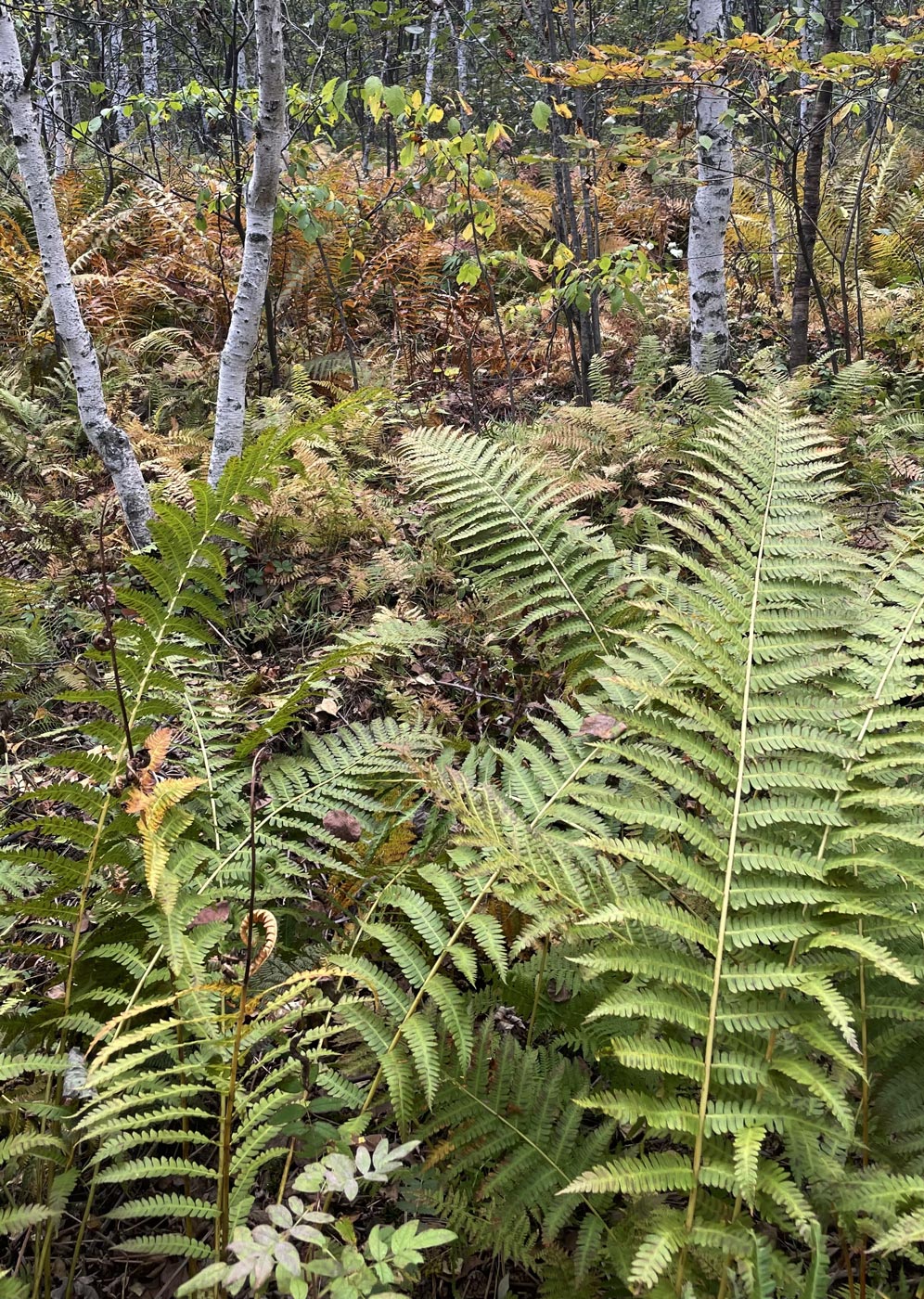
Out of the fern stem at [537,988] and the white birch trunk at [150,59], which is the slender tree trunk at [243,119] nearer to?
the white birch trunk at [150,59]

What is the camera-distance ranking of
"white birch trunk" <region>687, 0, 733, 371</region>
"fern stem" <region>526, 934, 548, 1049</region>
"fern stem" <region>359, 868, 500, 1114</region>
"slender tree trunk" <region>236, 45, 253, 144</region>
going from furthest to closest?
1. "slender tree trunk" <region>236, 45, 253, 144</region>
2. "white birch trunk" <region>687, 0, 733, 371</region>
3. "fern stem" <region>526, 934, 548, 1049</region>
4. "fern stem" <region>359, 868, 500, 1114</region>

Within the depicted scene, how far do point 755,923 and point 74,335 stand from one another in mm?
3846

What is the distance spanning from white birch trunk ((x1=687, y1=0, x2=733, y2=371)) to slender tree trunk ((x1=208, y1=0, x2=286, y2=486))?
6.94 feet

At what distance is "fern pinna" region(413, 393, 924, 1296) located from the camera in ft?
3.51

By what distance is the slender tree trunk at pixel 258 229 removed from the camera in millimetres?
3344

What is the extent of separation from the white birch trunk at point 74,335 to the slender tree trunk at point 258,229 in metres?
0.38

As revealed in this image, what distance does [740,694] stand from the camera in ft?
4.73

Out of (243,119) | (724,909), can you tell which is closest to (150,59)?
(243,119)

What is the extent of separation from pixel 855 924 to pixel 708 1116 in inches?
14.3

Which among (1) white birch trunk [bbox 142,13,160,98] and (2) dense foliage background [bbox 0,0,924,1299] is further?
(1) white birch trunk [bbox 142,13,160,98]

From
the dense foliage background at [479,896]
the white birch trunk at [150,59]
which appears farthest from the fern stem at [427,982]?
the white birch trunk at [150,59]

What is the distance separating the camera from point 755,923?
1.21 metres

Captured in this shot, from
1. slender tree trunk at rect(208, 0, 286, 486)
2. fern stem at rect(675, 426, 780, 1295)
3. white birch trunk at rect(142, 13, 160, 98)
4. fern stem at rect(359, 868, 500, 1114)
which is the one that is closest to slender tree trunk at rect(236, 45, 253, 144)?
white birch trunk at rect(142, 13, 160, 98)

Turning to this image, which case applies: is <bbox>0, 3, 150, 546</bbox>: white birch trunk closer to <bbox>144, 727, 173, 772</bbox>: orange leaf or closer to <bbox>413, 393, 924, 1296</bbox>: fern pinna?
<bbox>144, 727, 173, 772</bbox>: orange leaf
